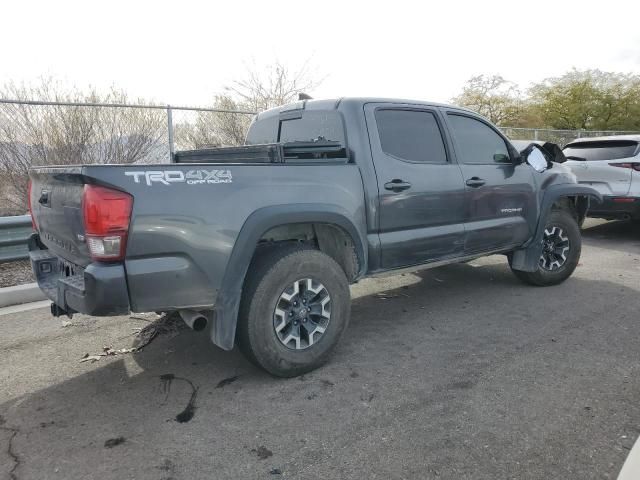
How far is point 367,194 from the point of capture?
3.62 m

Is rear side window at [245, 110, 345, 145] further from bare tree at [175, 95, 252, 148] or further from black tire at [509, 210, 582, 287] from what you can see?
bare tree at [175, 95, 252, 148]

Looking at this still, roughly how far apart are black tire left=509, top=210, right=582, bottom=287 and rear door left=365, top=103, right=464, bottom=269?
4.52 ft

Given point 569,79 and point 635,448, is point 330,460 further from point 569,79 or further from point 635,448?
point 569,79

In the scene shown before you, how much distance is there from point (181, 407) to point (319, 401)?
32.8 inches

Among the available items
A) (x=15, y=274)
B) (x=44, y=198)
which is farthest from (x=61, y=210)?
(x=15, y=274)

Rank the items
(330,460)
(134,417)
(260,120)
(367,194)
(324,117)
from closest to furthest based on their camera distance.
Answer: (330,460)
(134,417)
(367,194)
(324,117)
(260,120)

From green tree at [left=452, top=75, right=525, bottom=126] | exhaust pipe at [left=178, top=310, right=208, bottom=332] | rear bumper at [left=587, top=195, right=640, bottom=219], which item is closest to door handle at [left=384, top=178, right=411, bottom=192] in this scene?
exhaust pipe at [left=178, top=310, right=208, bottom=332]

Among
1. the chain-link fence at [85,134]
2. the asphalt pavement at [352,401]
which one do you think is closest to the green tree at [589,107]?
the chain-link fence at [85,134]

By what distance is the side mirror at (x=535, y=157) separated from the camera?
4.78 meters

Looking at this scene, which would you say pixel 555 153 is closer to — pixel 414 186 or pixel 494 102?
pixel 414 186

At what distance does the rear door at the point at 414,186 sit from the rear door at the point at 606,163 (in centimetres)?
495

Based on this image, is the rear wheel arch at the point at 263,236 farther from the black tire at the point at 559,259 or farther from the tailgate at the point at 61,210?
the black tire at the point at 559,259

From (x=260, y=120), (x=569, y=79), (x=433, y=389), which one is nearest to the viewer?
(x=433, y=389)

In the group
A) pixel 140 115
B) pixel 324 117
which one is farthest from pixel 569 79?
pixel 324 117
